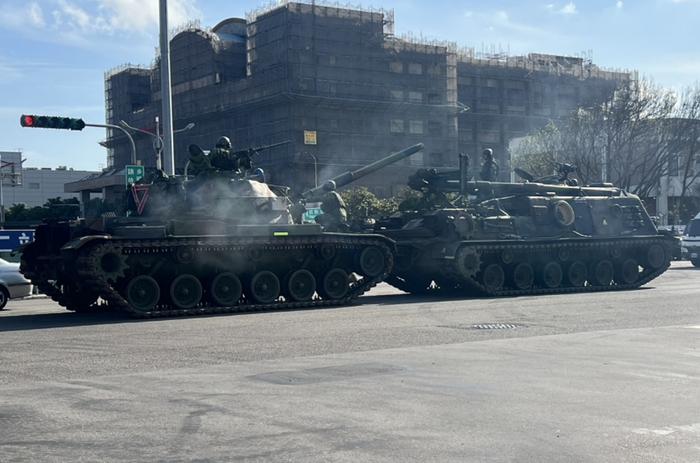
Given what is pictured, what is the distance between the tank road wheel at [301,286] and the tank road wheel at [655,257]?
10.6 meters

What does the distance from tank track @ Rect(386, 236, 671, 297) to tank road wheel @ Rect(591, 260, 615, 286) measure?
0.16 meters

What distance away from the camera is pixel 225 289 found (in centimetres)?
1797

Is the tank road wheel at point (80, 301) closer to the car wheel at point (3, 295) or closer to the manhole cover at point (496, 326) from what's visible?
the car wheel at point (3, 295)

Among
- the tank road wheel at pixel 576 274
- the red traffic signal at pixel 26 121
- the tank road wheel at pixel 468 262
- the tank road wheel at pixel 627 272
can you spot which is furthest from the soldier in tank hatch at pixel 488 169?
the red traffic signal at pixel 26 121

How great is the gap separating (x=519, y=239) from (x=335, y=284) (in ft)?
18.3

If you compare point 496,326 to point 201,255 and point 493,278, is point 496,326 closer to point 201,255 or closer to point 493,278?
point 201,255

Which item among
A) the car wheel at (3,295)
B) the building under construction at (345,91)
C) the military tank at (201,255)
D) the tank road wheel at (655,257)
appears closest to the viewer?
the military tank at (201,255)

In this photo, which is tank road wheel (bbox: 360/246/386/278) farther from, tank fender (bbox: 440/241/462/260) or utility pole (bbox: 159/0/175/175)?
utility pole (bbox: 159/0/175/175)

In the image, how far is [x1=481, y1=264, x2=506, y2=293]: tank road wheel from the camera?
21.8m

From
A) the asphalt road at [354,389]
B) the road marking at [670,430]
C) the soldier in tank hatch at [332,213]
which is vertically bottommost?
the road marking at [670,430]

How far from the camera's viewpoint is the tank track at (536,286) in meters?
21.7

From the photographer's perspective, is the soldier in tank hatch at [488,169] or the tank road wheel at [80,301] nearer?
the tank road wheel at [80,301]

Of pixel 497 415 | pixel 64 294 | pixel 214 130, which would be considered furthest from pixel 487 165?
pixel 214 130

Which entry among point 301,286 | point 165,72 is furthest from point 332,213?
point 165,72
